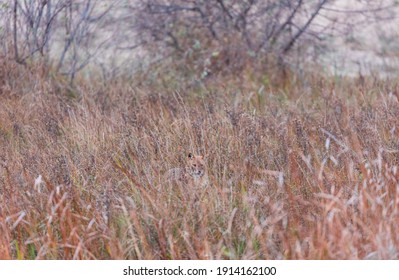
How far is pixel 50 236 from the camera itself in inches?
163

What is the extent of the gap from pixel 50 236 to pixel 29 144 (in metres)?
1.80

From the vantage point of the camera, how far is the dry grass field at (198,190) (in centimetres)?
405

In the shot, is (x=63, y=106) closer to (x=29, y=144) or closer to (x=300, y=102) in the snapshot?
(x=29, y=144)

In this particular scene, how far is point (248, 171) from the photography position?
4.93m

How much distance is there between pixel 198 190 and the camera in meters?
4.49

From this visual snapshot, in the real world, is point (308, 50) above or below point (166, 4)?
below

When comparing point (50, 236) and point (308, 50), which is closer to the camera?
point (50, 236)

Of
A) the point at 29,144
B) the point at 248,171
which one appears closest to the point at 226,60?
the point at 29,144

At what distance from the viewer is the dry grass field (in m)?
4.05
